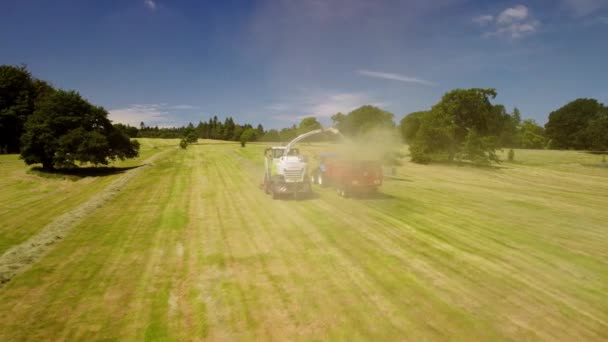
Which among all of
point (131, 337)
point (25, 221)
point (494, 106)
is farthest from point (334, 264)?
point (494, 106)

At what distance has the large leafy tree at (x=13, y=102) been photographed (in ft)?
160

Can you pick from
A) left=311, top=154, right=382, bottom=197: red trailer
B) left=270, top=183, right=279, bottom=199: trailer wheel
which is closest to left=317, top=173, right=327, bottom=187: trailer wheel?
left=311, top=154, right=382, bottom=197: red trailer

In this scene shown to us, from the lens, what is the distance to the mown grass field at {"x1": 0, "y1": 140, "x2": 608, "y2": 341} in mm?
5668

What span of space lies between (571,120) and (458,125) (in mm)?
68981

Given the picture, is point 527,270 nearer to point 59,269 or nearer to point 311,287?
point 311,287

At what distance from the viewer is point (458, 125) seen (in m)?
39.9

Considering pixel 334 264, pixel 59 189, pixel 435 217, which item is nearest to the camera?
pixel 334 264

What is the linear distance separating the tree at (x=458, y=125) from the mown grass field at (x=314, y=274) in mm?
24823

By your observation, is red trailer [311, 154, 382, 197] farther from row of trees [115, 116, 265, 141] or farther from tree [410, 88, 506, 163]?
row of trees [115, 116, 265, 141]

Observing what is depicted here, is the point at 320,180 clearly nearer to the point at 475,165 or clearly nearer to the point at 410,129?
the point at 475,165

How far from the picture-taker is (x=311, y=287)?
7.11 metres

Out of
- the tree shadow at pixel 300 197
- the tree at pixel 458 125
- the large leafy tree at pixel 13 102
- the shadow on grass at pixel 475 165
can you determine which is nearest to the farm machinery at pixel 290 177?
the tree shadow at pixel 300 197

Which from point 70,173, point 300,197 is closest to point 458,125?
point 300,197

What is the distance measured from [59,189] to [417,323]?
85.2ft
